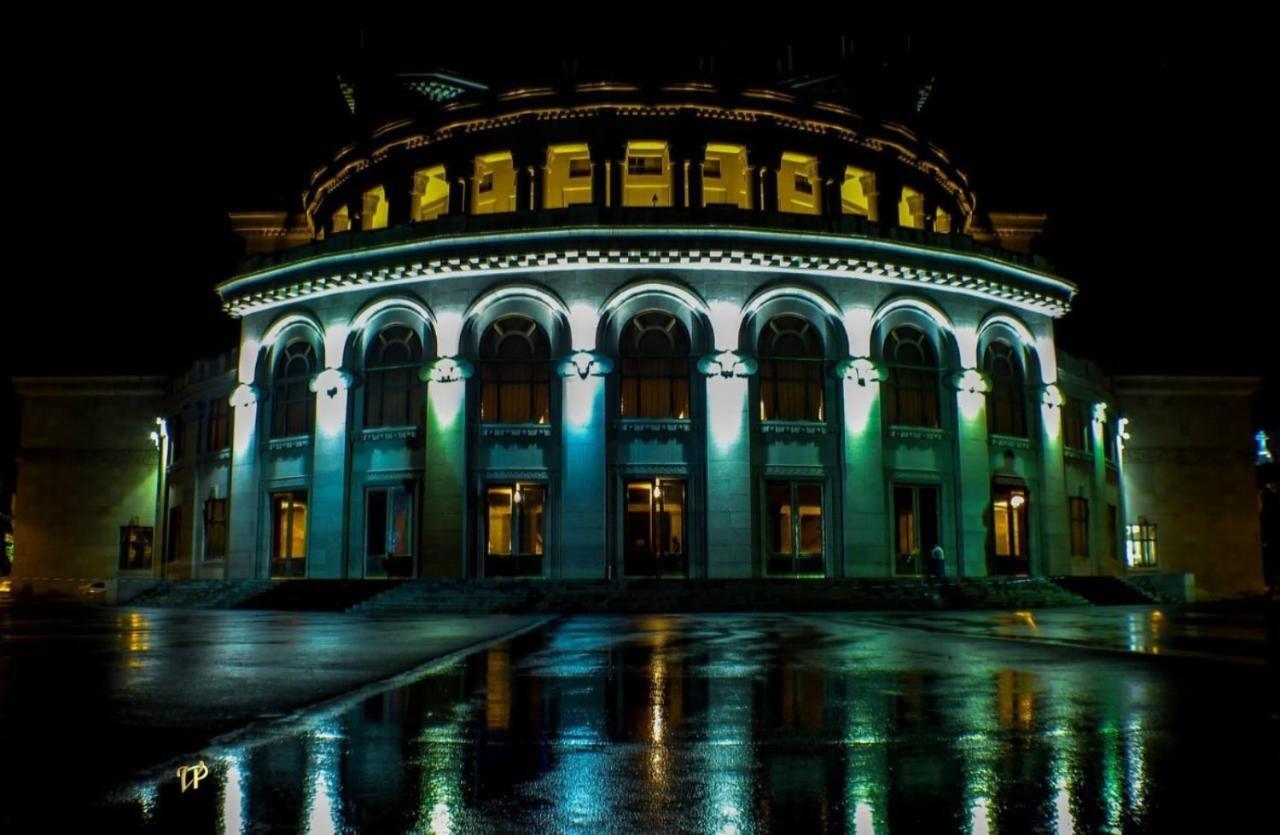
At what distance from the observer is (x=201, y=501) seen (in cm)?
4141

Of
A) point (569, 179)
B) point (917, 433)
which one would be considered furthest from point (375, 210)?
point (917, 433)

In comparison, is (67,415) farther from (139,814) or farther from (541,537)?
(139,814)

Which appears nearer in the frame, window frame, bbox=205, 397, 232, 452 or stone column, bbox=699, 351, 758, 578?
stone column, bbox=699, 351, 758, 578

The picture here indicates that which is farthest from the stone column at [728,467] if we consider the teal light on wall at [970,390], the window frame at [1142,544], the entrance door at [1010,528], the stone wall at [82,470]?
the stone wall at [82,470]

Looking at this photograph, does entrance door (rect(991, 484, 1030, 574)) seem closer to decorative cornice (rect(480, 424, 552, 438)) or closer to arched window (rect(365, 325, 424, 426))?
decorative cornice (rect(480, 424, 552, 438))

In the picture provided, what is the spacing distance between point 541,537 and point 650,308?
7744mm

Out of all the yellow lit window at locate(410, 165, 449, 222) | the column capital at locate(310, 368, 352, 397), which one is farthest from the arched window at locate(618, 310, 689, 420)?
the yellow lit window at locate(410, 165, 449, 222)

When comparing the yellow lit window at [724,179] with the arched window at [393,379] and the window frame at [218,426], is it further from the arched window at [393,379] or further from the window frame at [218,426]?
the window frame at [218,426]

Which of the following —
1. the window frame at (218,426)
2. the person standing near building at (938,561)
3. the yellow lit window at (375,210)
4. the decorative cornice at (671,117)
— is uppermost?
the decorative cornice at (671,117)

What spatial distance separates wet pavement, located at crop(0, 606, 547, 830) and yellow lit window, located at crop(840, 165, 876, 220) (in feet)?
81.1

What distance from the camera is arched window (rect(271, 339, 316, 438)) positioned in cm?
3584

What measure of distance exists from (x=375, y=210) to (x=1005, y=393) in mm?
23998

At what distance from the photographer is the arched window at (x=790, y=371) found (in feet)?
108

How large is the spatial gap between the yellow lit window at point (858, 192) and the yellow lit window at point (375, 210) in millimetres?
17086
